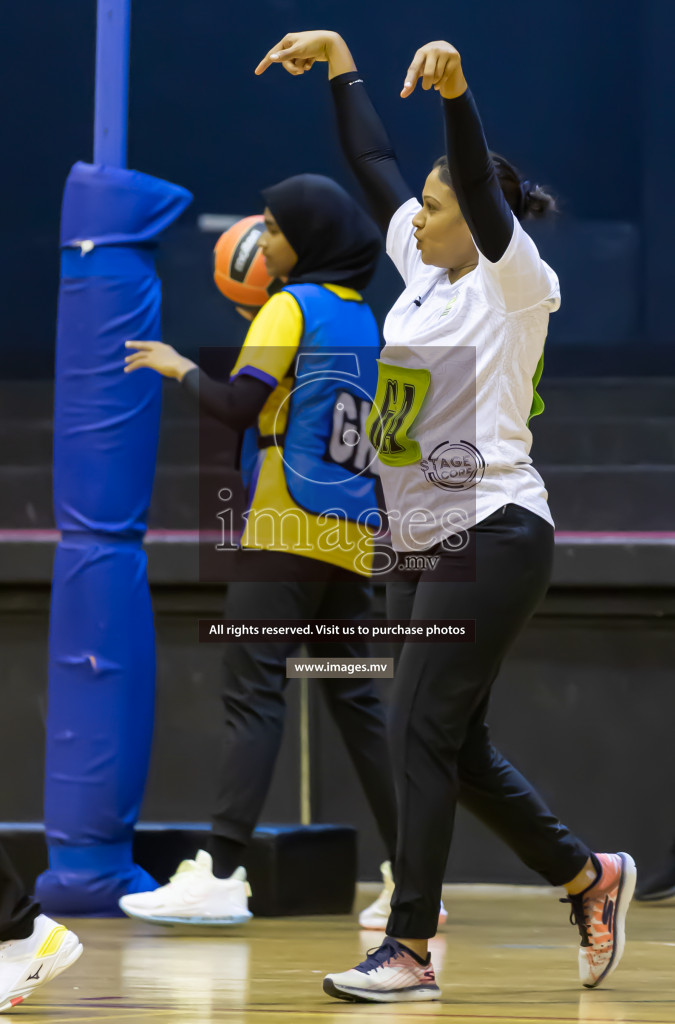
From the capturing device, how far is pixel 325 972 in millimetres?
2359

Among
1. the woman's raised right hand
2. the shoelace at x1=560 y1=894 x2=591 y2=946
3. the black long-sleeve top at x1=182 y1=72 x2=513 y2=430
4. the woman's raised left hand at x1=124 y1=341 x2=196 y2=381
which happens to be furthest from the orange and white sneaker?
the woman's raised right hand

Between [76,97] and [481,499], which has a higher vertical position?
[76,97]

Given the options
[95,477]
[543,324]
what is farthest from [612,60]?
[543,324]

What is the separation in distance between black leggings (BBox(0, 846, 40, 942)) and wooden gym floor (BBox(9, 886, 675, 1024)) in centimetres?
12

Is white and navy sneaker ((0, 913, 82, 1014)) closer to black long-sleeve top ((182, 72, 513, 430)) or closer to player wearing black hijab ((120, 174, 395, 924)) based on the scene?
player wearing black hijab ((120, 174, 395, 924))

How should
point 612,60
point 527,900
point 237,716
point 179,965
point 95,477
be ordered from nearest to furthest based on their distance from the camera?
point 179,965 < point 237,716 < point 95,477 < point 527,900 < point 612,60

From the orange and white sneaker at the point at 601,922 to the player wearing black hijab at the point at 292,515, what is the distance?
0.68 m

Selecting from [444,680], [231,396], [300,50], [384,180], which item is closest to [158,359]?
[231,396]

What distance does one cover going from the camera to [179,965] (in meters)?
2.44

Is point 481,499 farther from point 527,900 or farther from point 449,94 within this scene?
point 527,900

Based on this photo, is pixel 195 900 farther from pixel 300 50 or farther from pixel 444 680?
pixel 300 50

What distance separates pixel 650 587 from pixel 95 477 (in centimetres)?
140

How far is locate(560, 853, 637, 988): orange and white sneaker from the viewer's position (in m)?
2.26

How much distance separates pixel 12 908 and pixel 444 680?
699 mm
